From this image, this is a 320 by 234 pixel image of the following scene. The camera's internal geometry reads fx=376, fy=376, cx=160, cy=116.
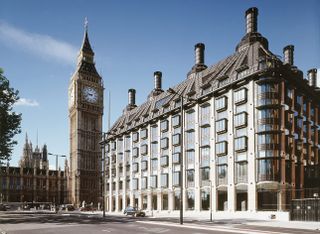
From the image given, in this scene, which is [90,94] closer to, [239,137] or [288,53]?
[288,53]

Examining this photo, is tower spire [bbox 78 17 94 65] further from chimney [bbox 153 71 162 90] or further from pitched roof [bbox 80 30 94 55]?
chimney [bbox 153 71 162 90]

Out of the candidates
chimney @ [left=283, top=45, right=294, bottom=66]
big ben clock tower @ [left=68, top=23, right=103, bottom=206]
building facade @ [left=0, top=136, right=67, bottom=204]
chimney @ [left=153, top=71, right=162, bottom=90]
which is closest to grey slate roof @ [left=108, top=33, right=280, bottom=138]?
chimney @ [left=283, top=45, right=294, bottom=66]

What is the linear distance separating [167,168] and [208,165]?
12.2m

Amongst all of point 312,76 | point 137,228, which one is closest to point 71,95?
point 312,76

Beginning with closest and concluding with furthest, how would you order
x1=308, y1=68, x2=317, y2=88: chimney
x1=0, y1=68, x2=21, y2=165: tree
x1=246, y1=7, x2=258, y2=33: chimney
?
x1=0, y1=68, x2=21, y2=165: tree → x1=246, y1=7, x2=258, y2=33: chimney → x1=308, y1=68, x2=317, y2=88: chimney

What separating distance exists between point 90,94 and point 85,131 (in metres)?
13.7

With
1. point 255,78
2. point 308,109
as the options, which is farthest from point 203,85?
point 308,109

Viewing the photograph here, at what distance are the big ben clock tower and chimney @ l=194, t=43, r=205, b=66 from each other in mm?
61984

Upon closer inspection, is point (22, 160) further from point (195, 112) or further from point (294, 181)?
point (294, 181)

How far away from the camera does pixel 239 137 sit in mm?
53031

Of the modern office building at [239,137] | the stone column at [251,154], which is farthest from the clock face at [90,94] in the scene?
the stone column at [251,154]

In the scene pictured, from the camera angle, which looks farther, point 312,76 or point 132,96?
point 132,96

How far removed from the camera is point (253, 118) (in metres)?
51.5

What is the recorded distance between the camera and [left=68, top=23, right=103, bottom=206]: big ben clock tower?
420 feet
